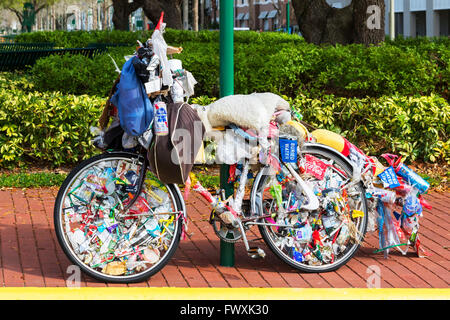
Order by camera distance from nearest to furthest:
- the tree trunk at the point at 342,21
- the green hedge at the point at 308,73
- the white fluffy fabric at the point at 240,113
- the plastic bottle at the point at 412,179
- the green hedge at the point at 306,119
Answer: the white fluffy fabric at the point at 240,113, the plastic bottle at the point at 412,179, the green hedge at the point at 306,119, the green hedge at the point at 308,73, the tree trunk at the point at 342,21

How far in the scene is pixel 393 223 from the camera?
5305mm

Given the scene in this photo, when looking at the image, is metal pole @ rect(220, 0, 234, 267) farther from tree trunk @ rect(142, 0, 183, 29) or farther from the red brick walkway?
tree trunk @ rect(142, 0, 183, 29)

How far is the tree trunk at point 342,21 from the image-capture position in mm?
12781

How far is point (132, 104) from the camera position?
454cm

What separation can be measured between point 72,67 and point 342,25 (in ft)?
18.5

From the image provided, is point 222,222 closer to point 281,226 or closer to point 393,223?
Result: point 281,226

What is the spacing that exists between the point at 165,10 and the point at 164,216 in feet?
78.3

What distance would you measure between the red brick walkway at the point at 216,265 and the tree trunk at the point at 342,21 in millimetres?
6892

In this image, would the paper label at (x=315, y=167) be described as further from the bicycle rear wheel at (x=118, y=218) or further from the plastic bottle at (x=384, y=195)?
the bicycle rear wheel at (x=118, y=218)

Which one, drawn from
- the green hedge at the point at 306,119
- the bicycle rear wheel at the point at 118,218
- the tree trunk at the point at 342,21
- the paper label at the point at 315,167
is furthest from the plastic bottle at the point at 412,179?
the tree trunk at the point at 342,21

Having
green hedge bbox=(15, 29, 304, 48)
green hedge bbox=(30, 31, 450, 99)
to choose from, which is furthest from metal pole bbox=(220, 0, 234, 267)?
green hedge bbox=(15, 29, 304, 48)

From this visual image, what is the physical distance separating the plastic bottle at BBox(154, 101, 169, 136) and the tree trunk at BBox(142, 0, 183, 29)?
21.7 m

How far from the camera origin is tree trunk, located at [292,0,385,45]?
1278 cm

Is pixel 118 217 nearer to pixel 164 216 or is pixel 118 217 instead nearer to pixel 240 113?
pixel 164 216
